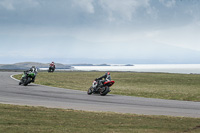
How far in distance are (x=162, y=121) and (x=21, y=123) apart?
Answer: 5.10 metres

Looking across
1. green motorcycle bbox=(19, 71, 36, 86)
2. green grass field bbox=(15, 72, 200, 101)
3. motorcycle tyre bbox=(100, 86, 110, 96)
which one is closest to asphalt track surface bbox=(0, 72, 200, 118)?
motorcycle tyre bbox=(100, 86, 110, 96)

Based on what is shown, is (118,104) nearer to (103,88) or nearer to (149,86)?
(103,88)

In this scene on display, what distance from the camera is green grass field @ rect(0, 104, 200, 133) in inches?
384

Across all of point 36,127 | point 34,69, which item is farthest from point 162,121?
point 34,69

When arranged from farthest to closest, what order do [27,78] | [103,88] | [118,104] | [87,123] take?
1. [27,78]
2. [103,88]
3. [118,104]
4. [87,123]

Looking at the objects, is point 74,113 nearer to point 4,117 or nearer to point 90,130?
point 4,117

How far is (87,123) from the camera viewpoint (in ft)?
36.4

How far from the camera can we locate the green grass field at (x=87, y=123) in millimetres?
9766

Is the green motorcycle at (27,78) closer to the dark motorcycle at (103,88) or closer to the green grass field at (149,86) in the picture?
the green grass field at (149,86)

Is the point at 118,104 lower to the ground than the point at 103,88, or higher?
lower

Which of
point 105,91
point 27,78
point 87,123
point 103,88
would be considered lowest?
point 87,123

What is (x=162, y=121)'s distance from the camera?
39.3 feet

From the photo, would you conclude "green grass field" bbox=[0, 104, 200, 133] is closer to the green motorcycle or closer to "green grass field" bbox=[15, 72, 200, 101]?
"green grass field" bbox=[15, 72, 200, 101]

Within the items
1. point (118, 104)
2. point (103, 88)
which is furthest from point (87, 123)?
point (103, 88)
